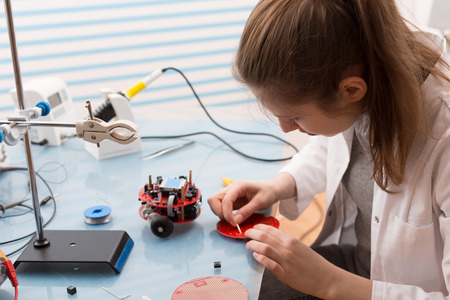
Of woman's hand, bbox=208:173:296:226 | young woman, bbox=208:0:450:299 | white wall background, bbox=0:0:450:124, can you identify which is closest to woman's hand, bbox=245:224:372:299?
young woman, bbox=208:0:450:299

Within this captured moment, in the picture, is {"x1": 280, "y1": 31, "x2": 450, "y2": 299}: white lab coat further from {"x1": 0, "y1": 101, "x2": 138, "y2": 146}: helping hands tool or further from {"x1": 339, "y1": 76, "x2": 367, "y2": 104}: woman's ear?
{"x1": 0, "y1": 101, "x2": 138, "y2": 146}: helping hands tool

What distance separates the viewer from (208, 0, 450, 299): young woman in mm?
669

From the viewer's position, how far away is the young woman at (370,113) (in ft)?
2.19

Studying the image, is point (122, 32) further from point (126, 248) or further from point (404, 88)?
point (404, 88)

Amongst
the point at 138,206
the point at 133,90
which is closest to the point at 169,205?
the point at 138,206

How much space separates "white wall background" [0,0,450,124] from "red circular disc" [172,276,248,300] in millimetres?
1536

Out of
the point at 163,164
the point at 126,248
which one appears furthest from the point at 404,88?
the point at 163,164

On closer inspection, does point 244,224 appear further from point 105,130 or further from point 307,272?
point 105,130

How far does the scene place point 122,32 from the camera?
2270 millimetres

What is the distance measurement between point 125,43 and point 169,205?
1608mm

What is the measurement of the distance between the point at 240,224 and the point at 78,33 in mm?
1650

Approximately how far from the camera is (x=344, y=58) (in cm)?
67

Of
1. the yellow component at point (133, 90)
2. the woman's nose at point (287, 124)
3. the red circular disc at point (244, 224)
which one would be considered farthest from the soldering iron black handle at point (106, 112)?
the woman's nose at point (287, 124)

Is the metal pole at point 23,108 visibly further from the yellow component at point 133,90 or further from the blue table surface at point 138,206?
the yellow component at point 133,90
